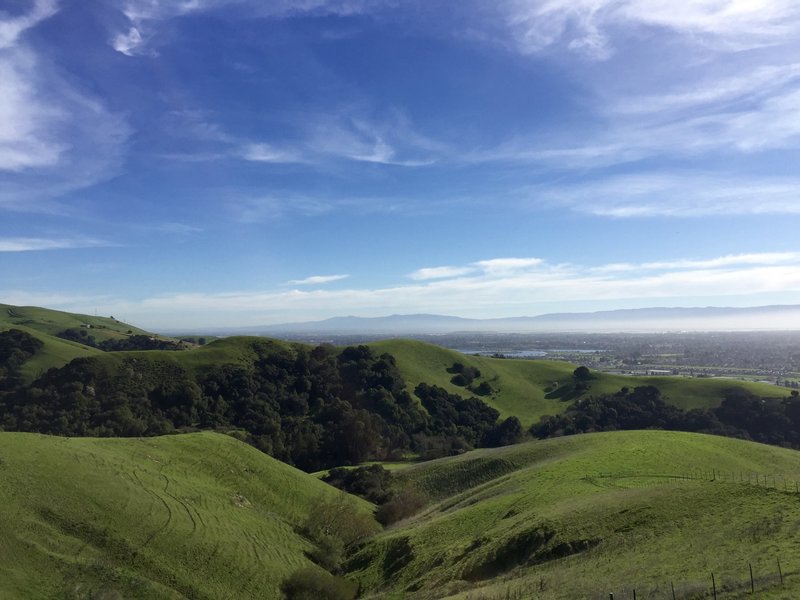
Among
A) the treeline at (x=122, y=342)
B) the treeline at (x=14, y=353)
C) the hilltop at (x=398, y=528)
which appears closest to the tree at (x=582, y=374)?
the hilltop at (x=398, y=528)

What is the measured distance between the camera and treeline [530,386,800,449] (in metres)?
104

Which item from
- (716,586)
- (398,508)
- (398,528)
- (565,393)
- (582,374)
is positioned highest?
(716,586)

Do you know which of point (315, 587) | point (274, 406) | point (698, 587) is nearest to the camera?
point (698, 587)

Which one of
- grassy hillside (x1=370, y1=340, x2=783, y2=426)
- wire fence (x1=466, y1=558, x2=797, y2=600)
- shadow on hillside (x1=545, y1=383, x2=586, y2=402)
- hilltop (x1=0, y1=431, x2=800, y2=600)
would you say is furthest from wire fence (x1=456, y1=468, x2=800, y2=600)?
shadow on hillside (x1=545, y1=383, x2=586, y2=402)

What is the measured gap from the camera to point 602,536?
89.9ft

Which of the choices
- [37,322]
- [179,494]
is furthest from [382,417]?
[37,322]

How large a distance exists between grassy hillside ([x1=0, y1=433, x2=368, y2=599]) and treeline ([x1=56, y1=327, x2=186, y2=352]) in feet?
367

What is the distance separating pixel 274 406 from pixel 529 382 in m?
75.0

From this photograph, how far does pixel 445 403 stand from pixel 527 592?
4048 inches

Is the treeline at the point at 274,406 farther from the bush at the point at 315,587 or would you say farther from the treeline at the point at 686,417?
the bush at the point at 315,587

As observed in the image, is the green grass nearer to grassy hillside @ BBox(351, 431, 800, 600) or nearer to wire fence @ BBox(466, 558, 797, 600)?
grassy hillside @ BBox(351, 431, 800, 600)

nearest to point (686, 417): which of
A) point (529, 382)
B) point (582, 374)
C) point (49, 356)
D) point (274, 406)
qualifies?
point (582, 374)

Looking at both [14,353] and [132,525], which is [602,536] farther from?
[14,353]

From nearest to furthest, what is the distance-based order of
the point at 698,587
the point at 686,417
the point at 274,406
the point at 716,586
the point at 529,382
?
the point at 716,586 < the point at 698,587 < the point at 274,406 < the point at 686,417 < the point at 529,382
